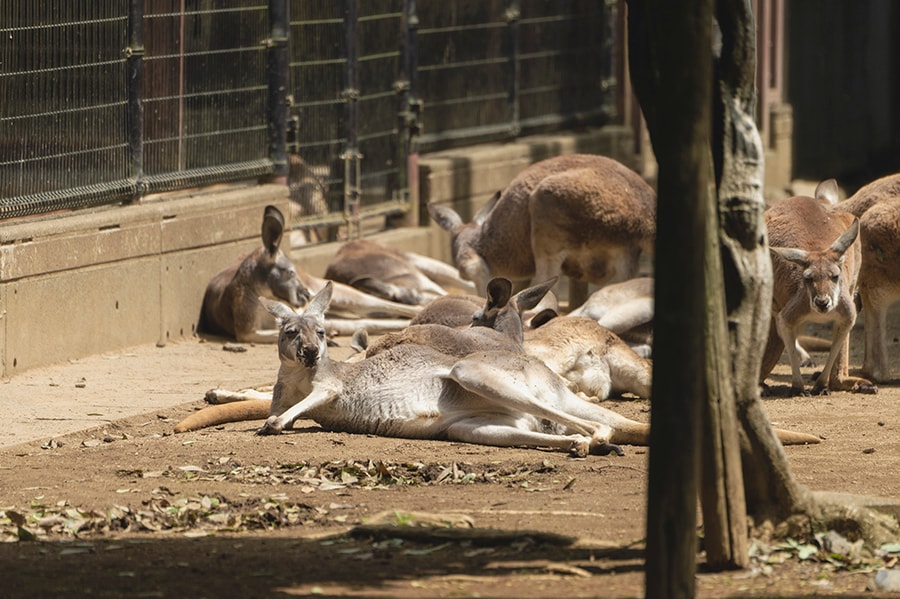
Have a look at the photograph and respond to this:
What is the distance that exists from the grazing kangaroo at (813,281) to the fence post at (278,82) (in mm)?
3844

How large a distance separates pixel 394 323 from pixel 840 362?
330cm

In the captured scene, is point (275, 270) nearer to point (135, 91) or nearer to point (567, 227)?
point (135, 91)

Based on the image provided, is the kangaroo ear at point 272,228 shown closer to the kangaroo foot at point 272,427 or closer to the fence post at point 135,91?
the fence post at point 135,91

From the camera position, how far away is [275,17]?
11.3m

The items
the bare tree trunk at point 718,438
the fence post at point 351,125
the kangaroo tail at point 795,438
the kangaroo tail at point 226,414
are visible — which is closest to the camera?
the bare tree trunk at point 718,438

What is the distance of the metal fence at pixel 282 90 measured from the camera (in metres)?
9.34

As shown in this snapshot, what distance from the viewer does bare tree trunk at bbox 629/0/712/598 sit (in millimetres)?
4133

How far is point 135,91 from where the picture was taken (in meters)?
9.98

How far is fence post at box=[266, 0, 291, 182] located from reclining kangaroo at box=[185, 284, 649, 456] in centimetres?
393

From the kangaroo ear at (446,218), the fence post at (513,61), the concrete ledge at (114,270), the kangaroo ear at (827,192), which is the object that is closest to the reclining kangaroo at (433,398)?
the concrete ledge at (114,270)

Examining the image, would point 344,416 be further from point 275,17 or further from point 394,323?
point 275,17

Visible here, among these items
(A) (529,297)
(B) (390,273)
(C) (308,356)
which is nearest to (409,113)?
(B) (390,273)

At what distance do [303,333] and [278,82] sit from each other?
427 centimetres

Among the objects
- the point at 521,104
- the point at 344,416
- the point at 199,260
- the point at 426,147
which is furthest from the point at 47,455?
the point at 521,104
